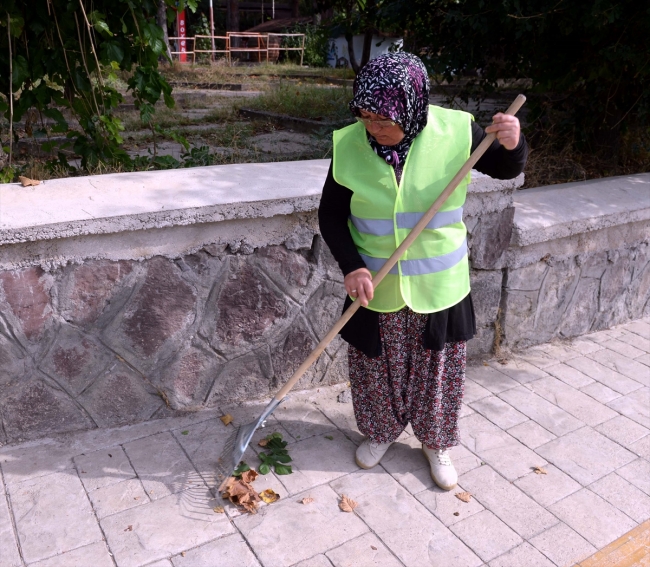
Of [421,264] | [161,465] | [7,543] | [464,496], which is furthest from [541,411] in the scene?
[7,543]

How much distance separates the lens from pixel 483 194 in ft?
11.4

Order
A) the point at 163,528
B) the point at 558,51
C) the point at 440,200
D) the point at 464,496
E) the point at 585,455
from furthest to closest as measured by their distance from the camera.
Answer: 1. the point at 558,51
2. the point at 585,455
3. the point at 464,496
4. the point at 163,528
5. the point at 440,200

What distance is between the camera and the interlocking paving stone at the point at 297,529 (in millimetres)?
2422

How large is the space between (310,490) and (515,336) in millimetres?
1784

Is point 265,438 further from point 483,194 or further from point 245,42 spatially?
point 245,42

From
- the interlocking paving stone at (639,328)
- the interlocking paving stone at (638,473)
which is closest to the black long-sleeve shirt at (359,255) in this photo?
the interlocking paving stone at (638,473)

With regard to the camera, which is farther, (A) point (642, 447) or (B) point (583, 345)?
(B) point (583, 345)

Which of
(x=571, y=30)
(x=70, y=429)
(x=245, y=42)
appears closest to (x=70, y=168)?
(x=70, y=429)

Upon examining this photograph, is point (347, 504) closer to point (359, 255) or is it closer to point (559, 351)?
point (359, 255)

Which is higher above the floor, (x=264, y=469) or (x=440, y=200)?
(x=440, y=200)

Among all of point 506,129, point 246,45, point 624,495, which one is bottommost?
point 624,495

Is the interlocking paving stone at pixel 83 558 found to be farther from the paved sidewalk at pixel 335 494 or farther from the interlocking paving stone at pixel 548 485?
the interlocking paving stone at pixel 548 485

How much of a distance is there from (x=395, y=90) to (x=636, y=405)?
229 cm

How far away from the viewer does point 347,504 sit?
2658 millimetres
